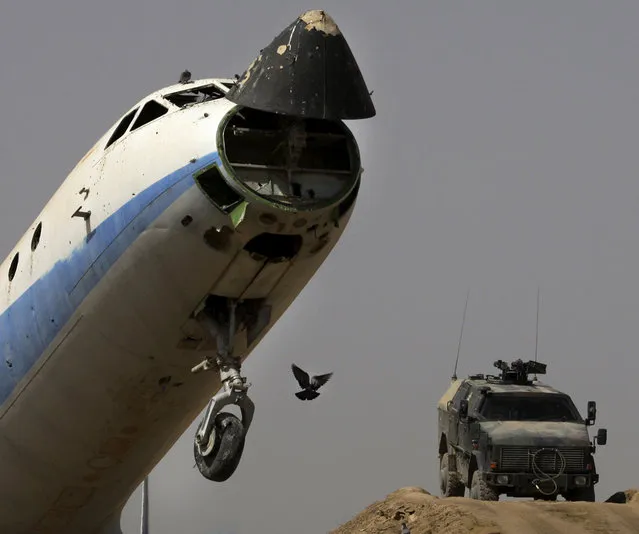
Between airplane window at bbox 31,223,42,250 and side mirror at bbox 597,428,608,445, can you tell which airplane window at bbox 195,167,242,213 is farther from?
side mirror at bbox 597,428,608,445

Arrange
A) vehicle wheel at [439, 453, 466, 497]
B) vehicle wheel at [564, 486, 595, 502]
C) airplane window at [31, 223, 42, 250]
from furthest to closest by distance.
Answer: vehicle wheel at [439, 453, 466, 497], vehicle wheel at [564, 486, 595, 502], airplane window at [31, 223, 42, 250]

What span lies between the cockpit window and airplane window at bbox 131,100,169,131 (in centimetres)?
16

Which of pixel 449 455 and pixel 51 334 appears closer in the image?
pixel 51 334

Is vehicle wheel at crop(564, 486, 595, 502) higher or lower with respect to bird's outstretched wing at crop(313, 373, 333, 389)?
lower

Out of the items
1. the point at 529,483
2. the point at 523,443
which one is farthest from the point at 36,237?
the point at 529,483

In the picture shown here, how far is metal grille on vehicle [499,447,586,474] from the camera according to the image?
28.7 metres

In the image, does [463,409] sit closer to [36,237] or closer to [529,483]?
[529,483]

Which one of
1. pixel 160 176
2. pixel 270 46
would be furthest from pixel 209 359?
pixel 270 46

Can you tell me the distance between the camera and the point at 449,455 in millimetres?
31875

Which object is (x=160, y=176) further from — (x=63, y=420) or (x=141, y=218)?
(x=63, y=420)

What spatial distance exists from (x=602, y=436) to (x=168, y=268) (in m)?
14.1

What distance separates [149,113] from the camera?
18.7m

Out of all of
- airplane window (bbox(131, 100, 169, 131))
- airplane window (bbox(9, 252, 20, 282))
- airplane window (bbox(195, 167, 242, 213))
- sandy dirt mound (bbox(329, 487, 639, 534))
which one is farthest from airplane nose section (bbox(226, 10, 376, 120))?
sandy dirt mound (bbox(329, 487, 639, 534))

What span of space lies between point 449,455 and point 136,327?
14898 mm
